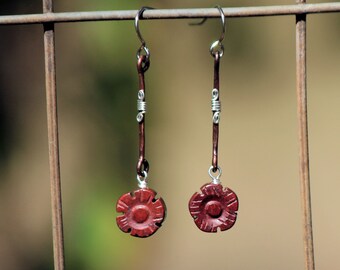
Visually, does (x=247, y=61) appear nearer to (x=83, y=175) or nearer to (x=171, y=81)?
(x=171, y=81)

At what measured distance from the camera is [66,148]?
1726 millimetres

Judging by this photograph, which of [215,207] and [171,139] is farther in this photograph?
[171,139]

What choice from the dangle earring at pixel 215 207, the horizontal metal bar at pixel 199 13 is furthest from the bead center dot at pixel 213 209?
the horizontal metal bar at pixel 199 13

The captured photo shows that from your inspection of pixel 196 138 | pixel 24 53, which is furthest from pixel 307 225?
pixel 24 53

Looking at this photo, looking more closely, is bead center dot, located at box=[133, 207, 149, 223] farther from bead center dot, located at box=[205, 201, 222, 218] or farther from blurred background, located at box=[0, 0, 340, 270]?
blurred background, located at box=[0, 0, 340, 270]

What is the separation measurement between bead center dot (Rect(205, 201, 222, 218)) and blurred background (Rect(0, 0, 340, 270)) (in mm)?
897

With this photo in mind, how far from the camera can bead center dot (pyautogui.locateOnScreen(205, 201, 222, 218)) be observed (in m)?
0.83

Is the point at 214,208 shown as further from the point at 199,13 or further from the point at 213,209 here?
the point at 199,13

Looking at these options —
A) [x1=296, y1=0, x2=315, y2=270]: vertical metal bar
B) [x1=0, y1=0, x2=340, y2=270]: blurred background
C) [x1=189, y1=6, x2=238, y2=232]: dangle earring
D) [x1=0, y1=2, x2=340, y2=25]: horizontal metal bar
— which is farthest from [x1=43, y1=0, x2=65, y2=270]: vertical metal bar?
[x1=0, y1=0, x2=340, y2=270]: blurred background

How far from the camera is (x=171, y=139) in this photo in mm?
1744

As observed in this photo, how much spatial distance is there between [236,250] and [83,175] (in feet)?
1.40

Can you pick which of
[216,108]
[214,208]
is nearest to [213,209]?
[214,208]

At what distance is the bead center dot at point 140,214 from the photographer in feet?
2.68

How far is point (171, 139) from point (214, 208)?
92 cm
